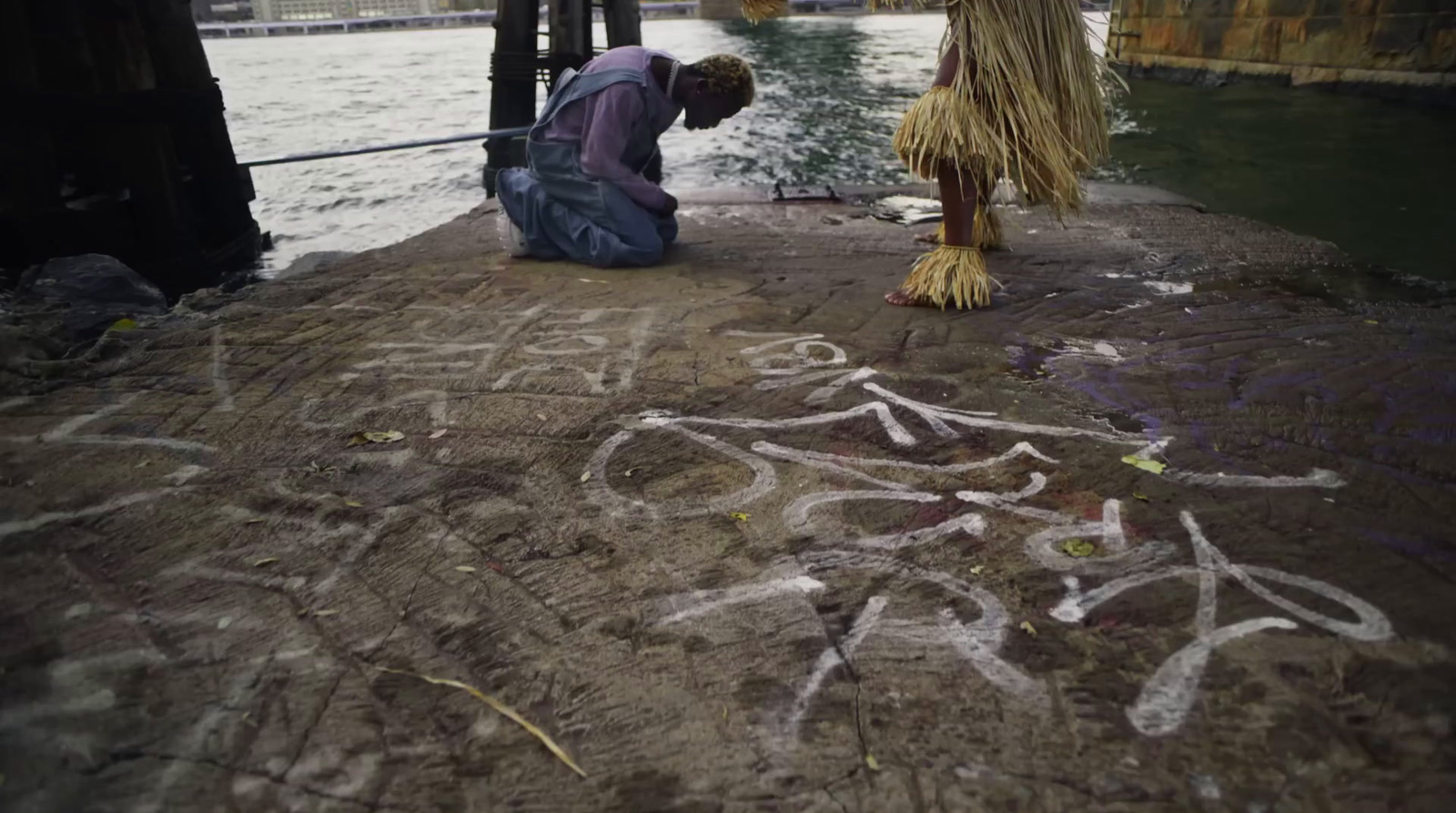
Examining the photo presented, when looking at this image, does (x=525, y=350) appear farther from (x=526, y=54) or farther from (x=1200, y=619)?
(x=526, y=54)

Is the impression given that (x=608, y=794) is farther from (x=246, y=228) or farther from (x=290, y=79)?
(x=290, y=79)

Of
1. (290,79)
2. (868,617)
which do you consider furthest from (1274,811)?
(290,79)

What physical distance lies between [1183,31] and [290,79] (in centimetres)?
1748

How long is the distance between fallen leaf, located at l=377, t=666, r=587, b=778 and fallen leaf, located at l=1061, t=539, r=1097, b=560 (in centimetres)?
116

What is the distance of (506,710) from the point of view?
168 cm

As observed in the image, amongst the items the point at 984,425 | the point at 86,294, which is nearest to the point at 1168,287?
the point at 984,425

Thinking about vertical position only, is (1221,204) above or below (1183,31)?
below

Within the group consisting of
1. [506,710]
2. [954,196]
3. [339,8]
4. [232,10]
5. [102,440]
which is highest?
[339,8]

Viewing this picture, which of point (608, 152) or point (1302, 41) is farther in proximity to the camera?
point (1302, 41)

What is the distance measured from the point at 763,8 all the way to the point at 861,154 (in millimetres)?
5200

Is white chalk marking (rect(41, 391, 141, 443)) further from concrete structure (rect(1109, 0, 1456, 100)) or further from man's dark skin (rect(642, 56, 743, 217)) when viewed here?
concrete structure (rect(1109, 0, 1456, 100))

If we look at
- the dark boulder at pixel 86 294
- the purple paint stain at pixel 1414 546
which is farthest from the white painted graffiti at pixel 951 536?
the dark boulder at pixel 86 294

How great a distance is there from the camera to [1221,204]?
6285 mm

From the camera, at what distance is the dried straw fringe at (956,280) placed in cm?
367
